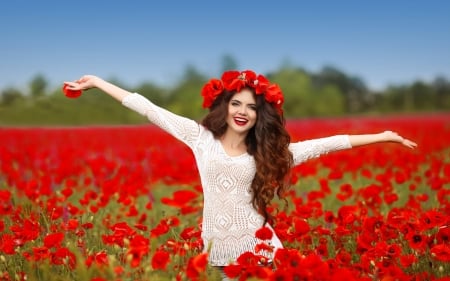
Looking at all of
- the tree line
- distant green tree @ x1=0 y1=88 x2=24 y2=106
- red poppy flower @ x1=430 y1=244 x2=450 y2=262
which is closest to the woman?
red poppy flower @ x1=430 y1=244 x2=450 y2=262

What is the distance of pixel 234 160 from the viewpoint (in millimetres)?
3570

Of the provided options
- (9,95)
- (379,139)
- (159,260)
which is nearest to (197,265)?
(159,260)

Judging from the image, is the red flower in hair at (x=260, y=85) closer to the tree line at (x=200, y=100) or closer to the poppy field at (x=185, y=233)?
the poppy field at (x=185, y=233)

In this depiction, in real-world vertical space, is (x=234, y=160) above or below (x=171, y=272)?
above

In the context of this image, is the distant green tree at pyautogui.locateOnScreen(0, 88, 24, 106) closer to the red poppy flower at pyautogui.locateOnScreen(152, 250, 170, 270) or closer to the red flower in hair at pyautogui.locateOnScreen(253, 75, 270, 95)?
the red flower in hair at pyautogui.locateOnScreen(253, 75, 270, 95)

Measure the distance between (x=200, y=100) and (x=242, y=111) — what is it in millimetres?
31976

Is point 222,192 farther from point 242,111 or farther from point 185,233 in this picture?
point 242,111

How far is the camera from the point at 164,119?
3555mm

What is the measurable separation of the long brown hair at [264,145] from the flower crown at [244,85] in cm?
4

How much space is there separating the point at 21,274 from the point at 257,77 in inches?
65.6

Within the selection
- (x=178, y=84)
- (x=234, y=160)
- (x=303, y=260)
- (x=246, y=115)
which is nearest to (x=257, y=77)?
(x=246, y=115)

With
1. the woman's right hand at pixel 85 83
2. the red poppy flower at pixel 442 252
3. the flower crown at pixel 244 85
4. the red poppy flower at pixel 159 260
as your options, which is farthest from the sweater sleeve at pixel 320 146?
the red poppy flower at pixel 159 260

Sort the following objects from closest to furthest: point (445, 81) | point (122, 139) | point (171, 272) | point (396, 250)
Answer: point (171, 272), point (396, 250), point (122, 139), point (445, 81)

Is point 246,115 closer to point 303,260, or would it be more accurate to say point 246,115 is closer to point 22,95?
point 303,260
